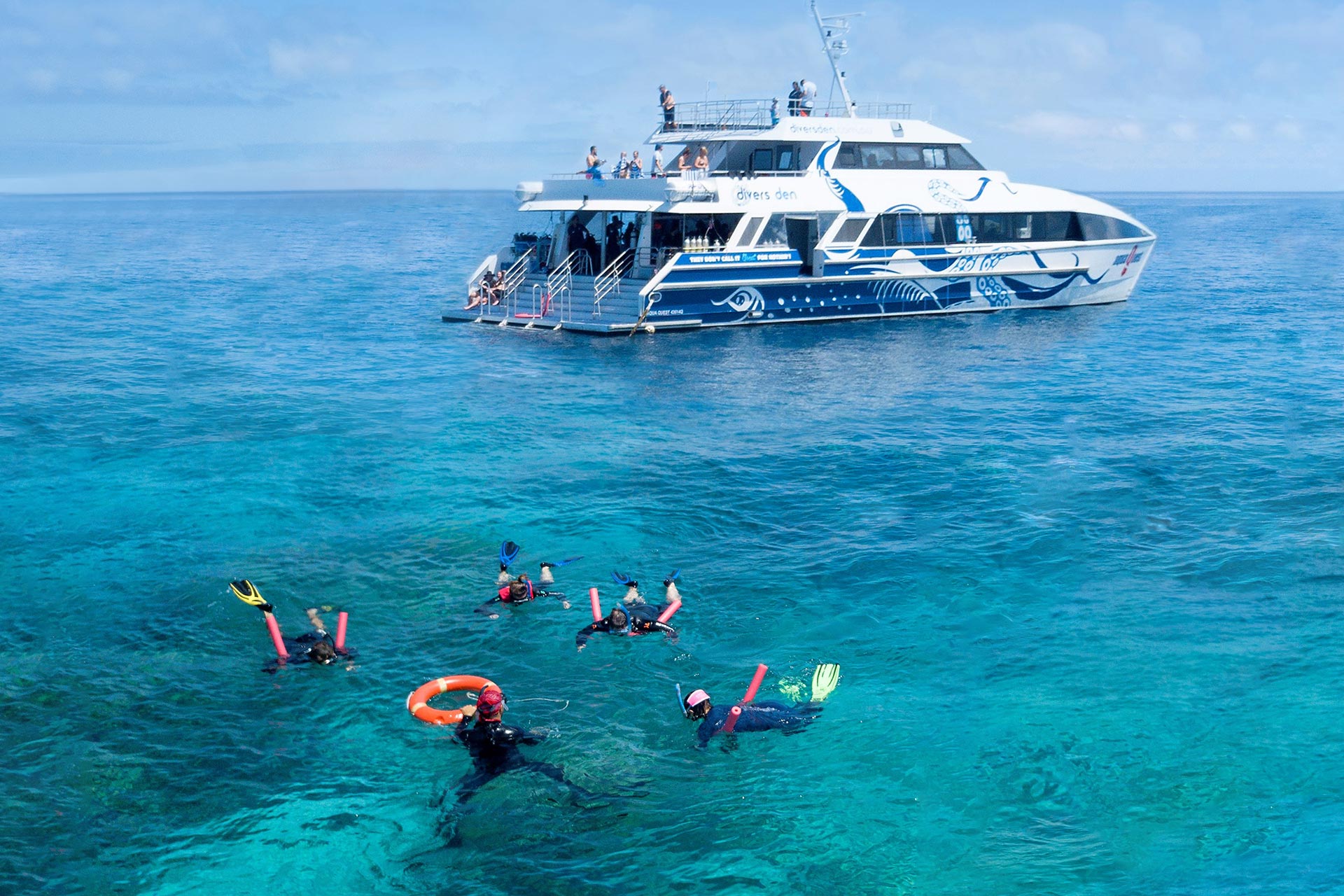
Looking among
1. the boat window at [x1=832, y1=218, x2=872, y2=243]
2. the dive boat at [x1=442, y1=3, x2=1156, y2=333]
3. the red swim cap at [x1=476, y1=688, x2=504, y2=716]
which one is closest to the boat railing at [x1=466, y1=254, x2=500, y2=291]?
the dive boat at [x1=442, y1=3, x2=1156, y2=333]

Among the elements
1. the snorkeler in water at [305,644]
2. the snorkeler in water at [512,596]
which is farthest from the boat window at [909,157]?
the snorkeler in water at [305,644]

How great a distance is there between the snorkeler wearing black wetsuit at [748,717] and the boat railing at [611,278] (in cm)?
2388

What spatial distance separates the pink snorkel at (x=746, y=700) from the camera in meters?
12.0

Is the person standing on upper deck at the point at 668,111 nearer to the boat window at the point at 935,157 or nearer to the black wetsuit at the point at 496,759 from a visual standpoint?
the boat window at the point at 935,157

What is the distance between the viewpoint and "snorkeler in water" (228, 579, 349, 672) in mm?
13555

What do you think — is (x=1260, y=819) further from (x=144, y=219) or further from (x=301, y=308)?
(x=144, y=219)

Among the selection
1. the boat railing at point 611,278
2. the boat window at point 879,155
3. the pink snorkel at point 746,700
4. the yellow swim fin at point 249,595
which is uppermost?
the boat window at point 879,155

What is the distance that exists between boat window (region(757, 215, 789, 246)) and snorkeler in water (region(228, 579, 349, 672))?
76.6 feet

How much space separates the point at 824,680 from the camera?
522 inches

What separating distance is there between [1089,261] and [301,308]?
31.3 meters

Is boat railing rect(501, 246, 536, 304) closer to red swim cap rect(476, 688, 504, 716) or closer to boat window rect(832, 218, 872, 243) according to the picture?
boat window rect(832, 218, 872, 243)

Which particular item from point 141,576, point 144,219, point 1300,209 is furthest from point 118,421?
point 1300,209

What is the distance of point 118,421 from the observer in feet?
84.0

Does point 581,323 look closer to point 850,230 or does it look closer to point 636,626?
point 850,230
